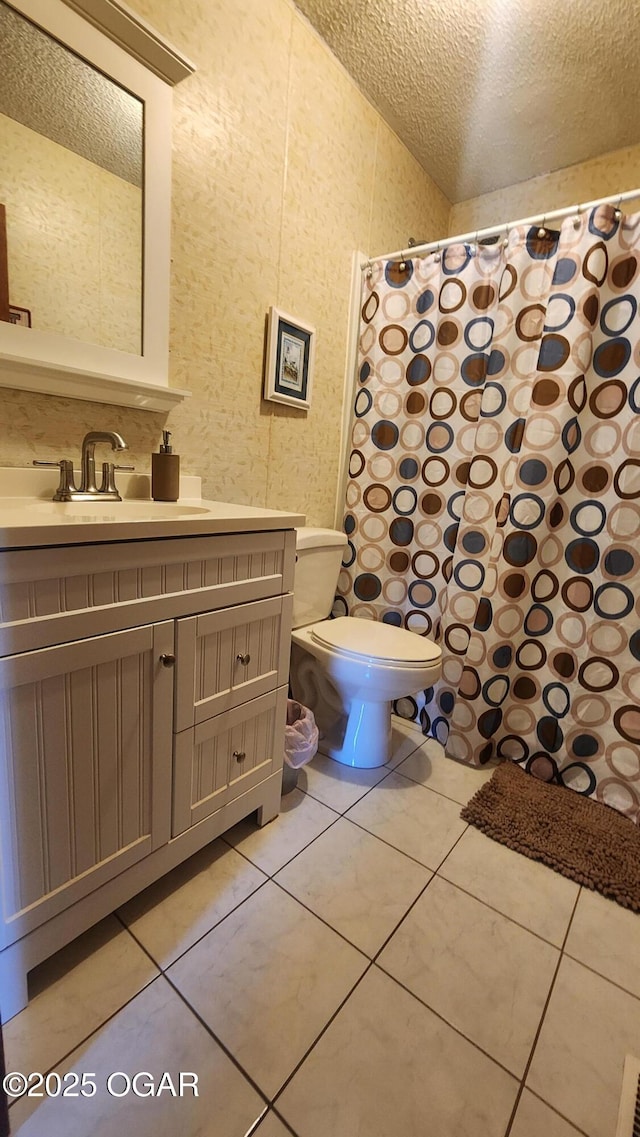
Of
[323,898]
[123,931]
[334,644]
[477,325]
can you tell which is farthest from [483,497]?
[123,931]

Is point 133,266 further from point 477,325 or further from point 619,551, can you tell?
Answer: point 619,551

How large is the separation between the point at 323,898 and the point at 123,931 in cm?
43

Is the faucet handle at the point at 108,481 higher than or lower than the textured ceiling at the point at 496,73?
lower

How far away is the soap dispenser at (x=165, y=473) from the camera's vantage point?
1174 mm

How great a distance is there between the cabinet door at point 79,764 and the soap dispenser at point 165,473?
446 millimetres

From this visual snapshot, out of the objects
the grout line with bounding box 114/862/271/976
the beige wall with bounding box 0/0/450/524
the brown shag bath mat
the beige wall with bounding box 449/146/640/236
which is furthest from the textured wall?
the beige wall with bounding box 449/146/640/236

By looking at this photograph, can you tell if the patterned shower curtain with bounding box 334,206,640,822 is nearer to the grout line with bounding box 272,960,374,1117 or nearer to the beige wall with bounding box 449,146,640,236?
the beige wall with bounding box 449,146,640,236

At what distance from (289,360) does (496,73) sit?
1158 mm

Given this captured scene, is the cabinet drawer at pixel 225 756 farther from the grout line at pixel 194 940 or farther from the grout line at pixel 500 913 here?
the grout line at pixel 500 913

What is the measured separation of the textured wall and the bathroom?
139 mm

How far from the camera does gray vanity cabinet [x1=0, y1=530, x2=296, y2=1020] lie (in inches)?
28.0

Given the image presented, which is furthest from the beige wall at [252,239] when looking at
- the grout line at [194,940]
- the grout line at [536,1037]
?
the grout line at [536,1037]

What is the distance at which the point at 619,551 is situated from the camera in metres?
1.38

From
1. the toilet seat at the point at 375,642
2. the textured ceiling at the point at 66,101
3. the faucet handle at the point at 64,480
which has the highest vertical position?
the textured ceiling at the point at 66,101
